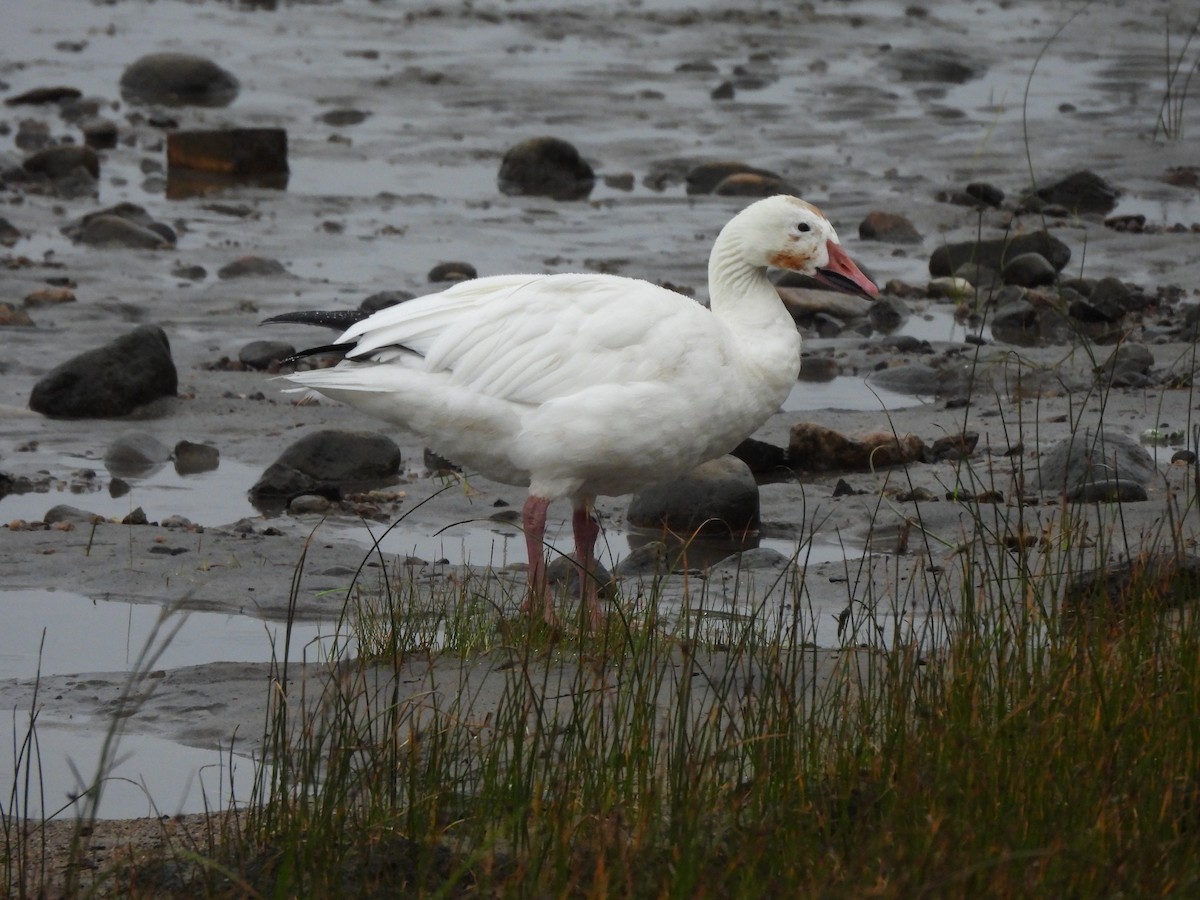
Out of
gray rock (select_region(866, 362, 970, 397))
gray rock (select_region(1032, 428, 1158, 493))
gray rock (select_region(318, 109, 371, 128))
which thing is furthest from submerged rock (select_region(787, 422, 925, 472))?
gray rock (select_region(318, 109, 371, 128))

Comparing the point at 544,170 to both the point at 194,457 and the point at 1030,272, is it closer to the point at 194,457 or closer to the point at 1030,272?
the point at 1030,272

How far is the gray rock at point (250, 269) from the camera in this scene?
13375 millimetres

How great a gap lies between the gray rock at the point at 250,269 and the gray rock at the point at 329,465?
4.53 meters

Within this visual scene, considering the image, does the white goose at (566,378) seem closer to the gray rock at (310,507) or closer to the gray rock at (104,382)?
the gray rock at (310,507)

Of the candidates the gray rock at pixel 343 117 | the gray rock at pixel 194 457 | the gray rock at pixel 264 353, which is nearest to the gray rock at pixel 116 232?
the gray rock at pixel 264 353

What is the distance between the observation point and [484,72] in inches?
849

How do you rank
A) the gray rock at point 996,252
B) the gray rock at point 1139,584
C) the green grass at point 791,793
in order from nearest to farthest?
the green grass at point 791,793 < the gray rock at point 1139,584 < the gray rock at point 996,252

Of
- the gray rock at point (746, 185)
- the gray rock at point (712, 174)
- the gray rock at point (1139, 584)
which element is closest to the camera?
the gray rock at point (1139, 584)

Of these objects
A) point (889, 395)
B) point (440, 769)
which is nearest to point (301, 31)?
point (889, 395)

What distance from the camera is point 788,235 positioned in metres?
7.14

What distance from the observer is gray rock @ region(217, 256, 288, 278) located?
13375 millimetres

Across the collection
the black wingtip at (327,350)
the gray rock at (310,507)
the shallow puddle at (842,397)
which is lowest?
the gray rock at (310,507)

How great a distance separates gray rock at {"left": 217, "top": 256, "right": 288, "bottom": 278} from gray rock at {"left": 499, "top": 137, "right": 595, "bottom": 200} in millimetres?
3471

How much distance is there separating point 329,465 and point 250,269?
4.79 meters
